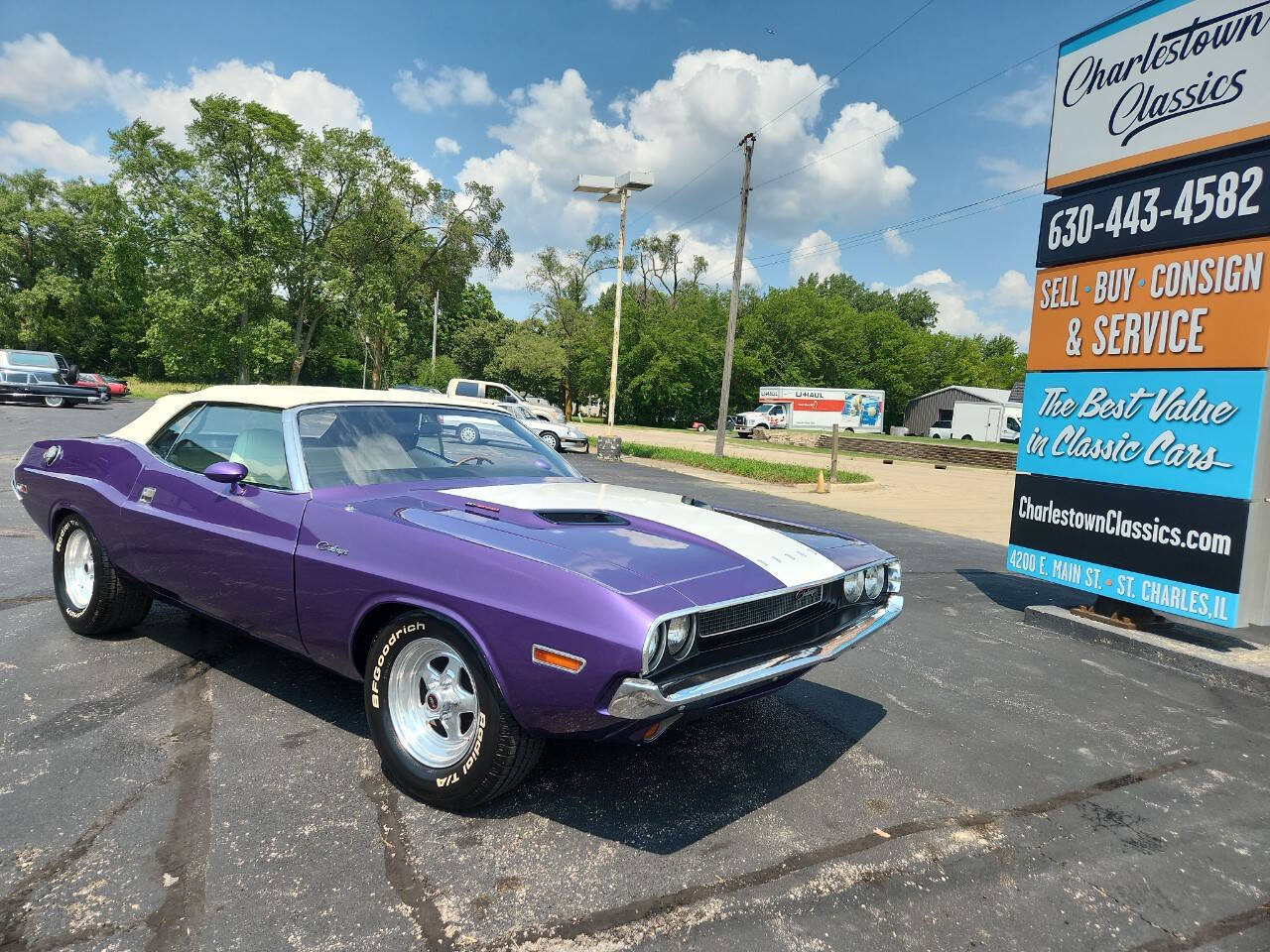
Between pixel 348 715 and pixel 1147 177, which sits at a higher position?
pixel 1147 177

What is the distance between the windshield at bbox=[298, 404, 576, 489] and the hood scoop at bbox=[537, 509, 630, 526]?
76 centimetres

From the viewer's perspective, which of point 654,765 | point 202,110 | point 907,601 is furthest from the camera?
point 202,110

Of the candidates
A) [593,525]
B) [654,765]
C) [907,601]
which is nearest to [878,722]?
[654,765]

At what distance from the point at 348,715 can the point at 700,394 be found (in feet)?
186

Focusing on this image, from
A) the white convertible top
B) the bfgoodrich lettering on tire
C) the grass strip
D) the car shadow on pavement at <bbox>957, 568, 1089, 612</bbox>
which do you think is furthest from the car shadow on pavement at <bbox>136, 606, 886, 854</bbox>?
the grass strip

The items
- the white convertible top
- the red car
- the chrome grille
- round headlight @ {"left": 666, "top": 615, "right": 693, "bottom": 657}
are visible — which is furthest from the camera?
the red car

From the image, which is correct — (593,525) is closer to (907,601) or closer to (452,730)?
(452,730)

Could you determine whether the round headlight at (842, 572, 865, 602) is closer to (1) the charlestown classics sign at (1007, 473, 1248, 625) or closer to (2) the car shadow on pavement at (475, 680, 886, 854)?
(2) the car shadow on pavement at (475, 680, 886, 854)

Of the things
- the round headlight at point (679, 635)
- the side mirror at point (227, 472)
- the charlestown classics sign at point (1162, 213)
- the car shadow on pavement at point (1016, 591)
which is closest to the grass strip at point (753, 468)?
the car shadow on pavement at point (1016, 591)

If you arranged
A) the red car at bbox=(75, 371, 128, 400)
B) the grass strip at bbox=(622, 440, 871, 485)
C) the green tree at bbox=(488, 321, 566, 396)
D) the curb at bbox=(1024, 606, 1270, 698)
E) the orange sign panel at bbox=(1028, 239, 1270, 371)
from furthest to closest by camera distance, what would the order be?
the green tree at bbox=(488, 321, 566, 396) → the red car at bbox=(75, 371, 128, 400) → the grass strip at bbox=(622, 440, 871, 485) → the orange sign panel at bbox=(1028, 239, 1270, 371) → the curb at bbox=(1024, 606, 1270, 698)

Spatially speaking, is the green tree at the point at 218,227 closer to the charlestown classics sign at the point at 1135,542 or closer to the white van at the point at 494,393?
the white van at the point at 494,393

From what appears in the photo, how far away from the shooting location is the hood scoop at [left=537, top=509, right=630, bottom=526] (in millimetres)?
3119

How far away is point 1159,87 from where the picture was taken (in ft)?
19.5

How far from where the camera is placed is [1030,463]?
22.3ft
